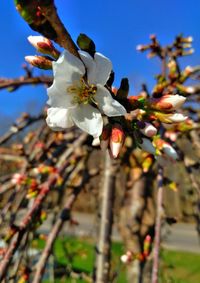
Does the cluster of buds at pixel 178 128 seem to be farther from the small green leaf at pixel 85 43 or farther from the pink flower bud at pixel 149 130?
the small green leaf at pixel 85 43

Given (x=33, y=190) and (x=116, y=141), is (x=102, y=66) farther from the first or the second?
(x=33, y=190)

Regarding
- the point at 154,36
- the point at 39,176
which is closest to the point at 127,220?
the point at 39,176

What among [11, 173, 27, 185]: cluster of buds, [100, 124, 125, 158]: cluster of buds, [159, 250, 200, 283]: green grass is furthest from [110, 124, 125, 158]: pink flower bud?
[159, 250, 200, 283]: green grass

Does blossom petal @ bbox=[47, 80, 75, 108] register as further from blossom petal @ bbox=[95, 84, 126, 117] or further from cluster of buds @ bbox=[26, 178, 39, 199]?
cluster of buds @ bbox=[26, 178, 39, 199]

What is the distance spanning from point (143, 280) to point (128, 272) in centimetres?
12

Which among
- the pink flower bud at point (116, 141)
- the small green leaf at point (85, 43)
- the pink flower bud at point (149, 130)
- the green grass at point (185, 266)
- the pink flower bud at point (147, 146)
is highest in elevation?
the small green leaf at point (85, 43)

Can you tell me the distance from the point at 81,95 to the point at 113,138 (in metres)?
0.10

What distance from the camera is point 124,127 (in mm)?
818

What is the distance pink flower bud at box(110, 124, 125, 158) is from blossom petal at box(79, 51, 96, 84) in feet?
0.32

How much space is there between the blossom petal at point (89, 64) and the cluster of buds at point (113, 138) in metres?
0.09

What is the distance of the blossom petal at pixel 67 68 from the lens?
2.36ft

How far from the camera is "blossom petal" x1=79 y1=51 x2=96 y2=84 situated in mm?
746

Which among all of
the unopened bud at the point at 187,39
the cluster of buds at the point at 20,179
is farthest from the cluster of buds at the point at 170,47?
the cluster of buds at the point at 20,179

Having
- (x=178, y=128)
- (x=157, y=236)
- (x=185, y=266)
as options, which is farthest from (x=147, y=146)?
(x=185, y=266)
